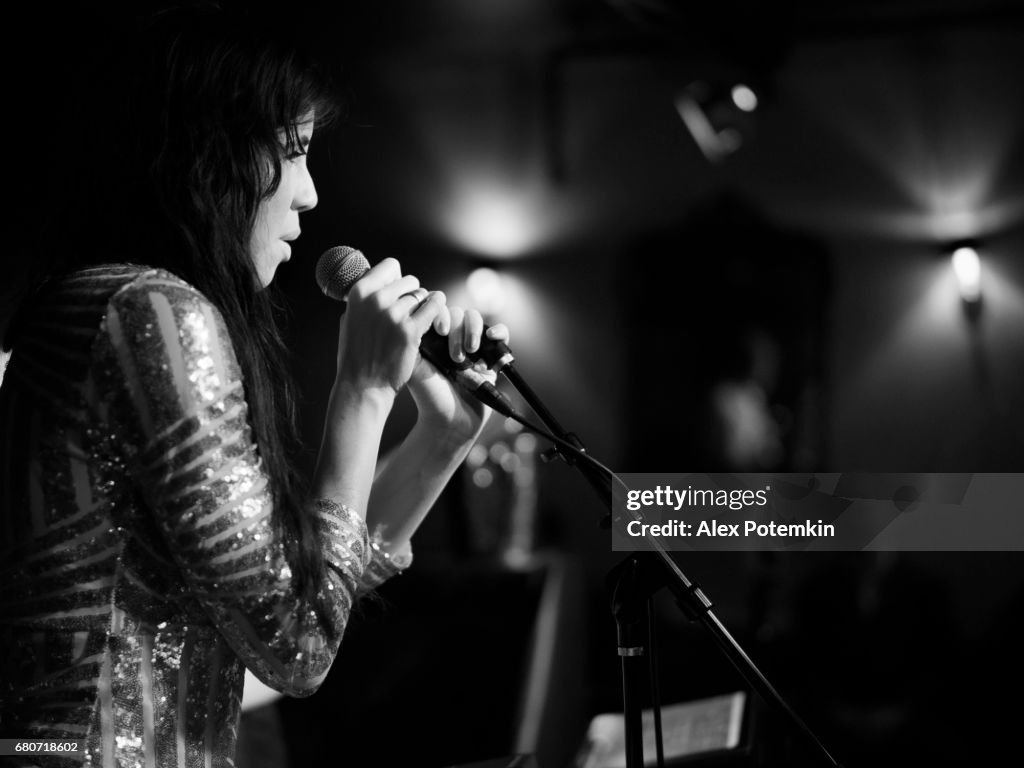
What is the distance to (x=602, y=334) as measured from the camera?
4.17 m

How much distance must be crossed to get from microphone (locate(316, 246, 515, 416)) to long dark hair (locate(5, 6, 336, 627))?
125 millimetres

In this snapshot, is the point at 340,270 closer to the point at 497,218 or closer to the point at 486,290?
the point at 486,290

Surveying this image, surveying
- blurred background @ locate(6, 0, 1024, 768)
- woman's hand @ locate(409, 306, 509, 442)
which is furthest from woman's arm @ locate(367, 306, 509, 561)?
blurred background @ locate(6, 0, 1024, 768)

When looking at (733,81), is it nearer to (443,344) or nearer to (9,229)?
(9,229)

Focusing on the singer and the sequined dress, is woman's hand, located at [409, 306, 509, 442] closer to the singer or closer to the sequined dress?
the singer

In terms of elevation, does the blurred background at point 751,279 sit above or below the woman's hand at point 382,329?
above

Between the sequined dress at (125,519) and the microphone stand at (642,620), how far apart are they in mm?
266

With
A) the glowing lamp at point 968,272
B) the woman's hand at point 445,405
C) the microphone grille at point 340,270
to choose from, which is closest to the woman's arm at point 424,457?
the woman's hand at point 445,405

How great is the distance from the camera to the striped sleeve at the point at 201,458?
29.2 inches

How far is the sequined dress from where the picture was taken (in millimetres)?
747

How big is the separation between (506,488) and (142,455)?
2933mm

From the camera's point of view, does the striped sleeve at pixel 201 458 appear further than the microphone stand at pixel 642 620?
No

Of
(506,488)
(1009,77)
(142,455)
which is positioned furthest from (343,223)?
(1009,77)
